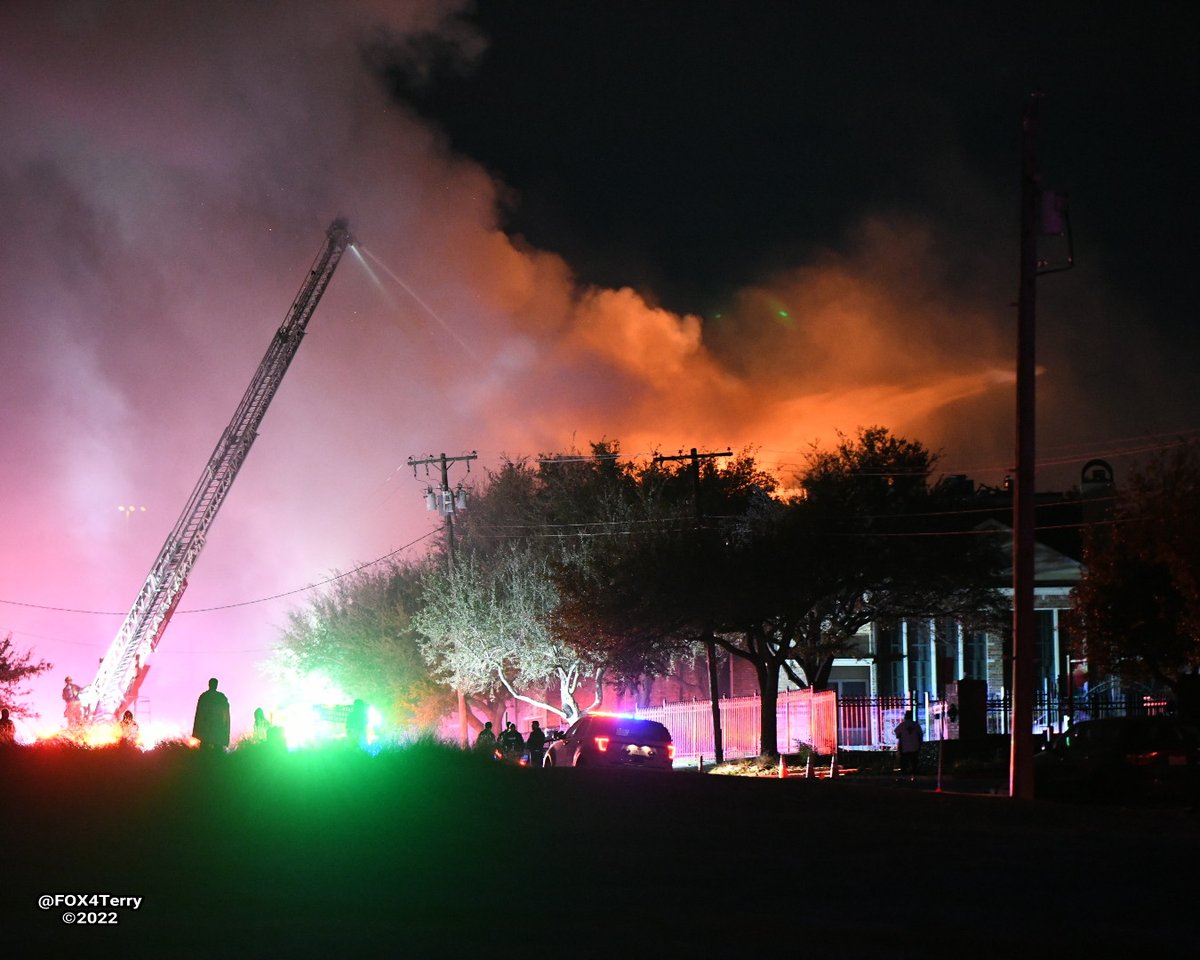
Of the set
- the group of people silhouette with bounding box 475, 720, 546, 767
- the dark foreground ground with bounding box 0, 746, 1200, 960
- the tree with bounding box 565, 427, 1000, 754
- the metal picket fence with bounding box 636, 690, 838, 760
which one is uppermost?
the tree with bounding box 565, 427, 1000, 754

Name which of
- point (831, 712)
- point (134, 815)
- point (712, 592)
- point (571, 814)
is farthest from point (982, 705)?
point (134, 815)

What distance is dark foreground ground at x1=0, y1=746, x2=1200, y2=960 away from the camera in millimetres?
8914

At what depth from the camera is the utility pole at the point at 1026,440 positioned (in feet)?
72.6

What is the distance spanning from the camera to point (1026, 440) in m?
22.7

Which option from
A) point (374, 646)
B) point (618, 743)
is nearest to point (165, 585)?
point (374, 646)

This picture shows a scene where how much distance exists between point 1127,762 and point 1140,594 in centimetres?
664

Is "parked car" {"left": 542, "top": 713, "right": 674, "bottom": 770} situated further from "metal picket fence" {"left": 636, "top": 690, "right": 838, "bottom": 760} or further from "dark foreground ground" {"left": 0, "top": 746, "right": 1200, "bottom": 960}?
"metal picket fence" {"left": 636, "top": 690, "right": 838, "bottom": 760}

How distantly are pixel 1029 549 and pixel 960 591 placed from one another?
2324 centimetres

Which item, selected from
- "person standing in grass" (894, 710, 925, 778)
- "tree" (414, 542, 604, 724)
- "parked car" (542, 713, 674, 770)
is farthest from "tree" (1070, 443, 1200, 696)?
"tree" (414, 542, 604, 724)

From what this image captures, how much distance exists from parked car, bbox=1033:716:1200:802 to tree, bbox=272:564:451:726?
3729 centimetres

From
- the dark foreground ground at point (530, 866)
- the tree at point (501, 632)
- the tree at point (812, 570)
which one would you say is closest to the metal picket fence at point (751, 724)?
the tree at point (812, 570)

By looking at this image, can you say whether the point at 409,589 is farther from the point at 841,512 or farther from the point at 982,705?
the point at 982,705

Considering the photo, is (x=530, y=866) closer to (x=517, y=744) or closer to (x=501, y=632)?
(x=517, y=744)

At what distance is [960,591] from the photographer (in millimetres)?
45000
